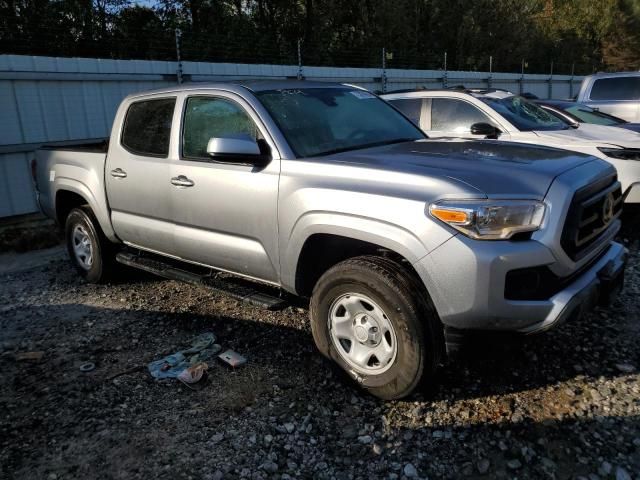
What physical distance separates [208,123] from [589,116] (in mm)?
6895

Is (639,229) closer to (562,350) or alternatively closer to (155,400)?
(562,350)

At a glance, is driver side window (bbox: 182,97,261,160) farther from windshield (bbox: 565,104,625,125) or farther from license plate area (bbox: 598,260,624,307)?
windshield (bbox: 565,104,625,125)

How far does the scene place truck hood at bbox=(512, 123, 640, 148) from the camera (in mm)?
6277

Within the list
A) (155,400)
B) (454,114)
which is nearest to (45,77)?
(454,114)

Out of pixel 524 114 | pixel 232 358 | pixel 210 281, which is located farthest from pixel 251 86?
pixel 524 114

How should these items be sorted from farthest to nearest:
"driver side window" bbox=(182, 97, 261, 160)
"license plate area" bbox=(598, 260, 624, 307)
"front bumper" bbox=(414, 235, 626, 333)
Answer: "driver side window" bbox=(182, 97, 261, 160), "license plate area" bbox=(598, 260, 624, 307), "front bumper" bbox=(414, 235, 626, 333)

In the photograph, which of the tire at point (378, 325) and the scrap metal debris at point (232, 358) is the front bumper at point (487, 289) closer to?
the tire at point (378, 325)

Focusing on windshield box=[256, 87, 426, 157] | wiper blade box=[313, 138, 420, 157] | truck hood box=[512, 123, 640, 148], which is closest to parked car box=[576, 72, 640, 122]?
truck hood box=[512, 123, 640, 148]

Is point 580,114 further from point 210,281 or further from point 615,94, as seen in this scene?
point 210,281

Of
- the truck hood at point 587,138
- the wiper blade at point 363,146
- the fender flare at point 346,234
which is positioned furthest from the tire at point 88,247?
the truck hood at point 587,138

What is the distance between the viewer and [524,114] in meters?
7.15

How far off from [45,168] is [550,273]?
499 cm

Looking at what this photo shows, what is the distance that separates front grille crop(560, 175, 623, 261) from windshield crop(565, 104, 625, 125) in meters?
5.65

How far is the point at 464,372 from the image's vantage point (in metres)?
3.50
